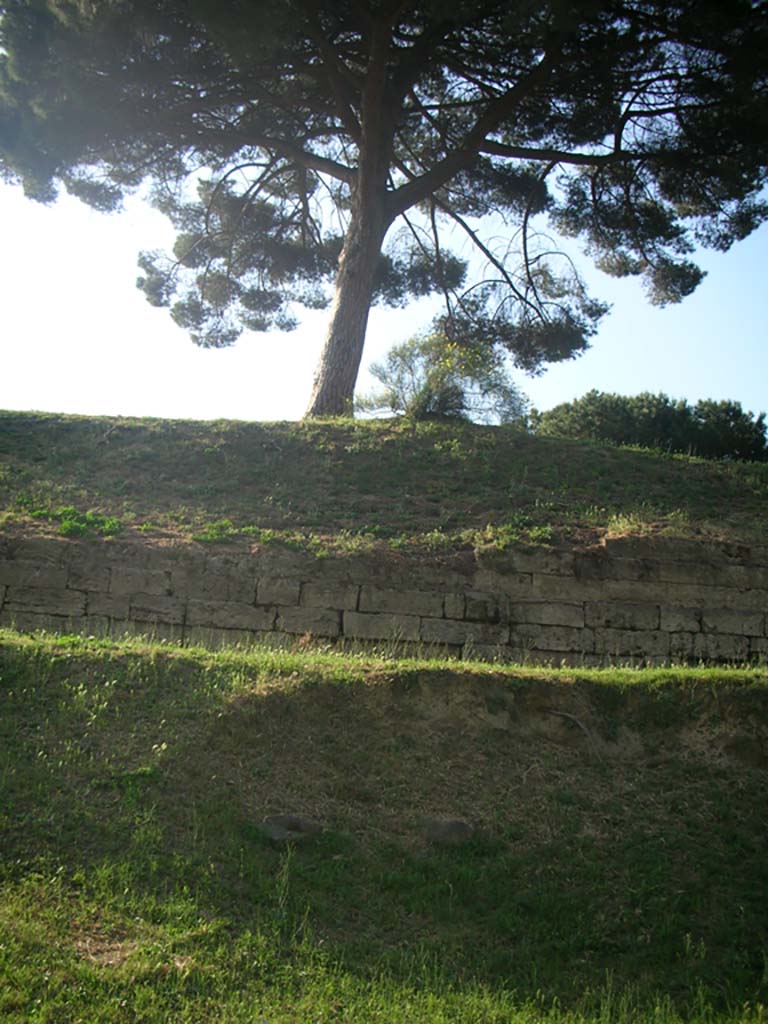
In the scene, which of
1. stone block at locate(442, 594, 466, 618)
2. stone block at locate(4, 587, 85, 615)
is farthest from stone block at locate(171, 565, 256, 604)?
stone block at locate(442, 594, 466, 618)

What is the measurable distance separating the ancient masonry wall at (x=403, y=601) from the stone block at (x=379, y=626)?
0.04 ft

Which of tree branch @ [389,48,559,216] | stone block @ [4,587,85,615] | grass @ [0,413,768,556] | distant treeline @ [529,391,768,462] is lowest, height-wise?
stone block @ [4,587,85,615]

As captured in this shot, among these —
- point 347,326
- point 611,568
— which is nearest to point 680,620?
point 611,568

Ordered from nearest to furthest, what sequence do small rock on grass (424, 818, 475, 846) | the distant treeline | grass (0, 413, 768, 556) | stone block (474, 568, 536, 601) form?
small rock on grass (424, 818, 475, 846) < stone block (474, 568, 536, 601) < grass (0, 413, 768, 556) < the distant treeline

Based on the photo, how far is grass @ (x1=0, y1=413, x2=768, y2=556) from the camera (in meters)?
10.4

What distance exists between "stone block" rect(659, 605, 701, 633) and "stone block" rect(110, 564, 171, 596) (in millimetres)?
4993

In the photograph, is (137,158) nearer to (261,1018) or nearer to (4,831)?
(4,831)

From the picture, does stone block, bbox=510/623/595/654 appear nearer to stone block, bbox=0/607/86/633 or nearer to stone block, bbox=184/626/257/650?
stone block, bbox=184/626/257/650

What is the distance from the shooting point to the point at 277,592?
30.5 ft

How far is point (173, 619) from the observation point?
9.07 metres

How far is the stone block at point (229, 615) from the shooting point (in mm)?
9078

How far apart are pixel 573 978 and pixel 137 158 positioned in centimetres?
1675

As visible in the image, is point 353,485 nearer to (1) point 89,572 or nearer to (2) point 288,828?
(1) point 89,572

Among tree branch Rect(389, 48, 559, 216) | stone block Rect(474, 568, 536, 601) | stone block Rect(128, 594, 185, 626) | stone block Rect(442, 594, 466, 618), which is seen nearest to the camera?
stone block Rect(128, 594, 185, 626)
